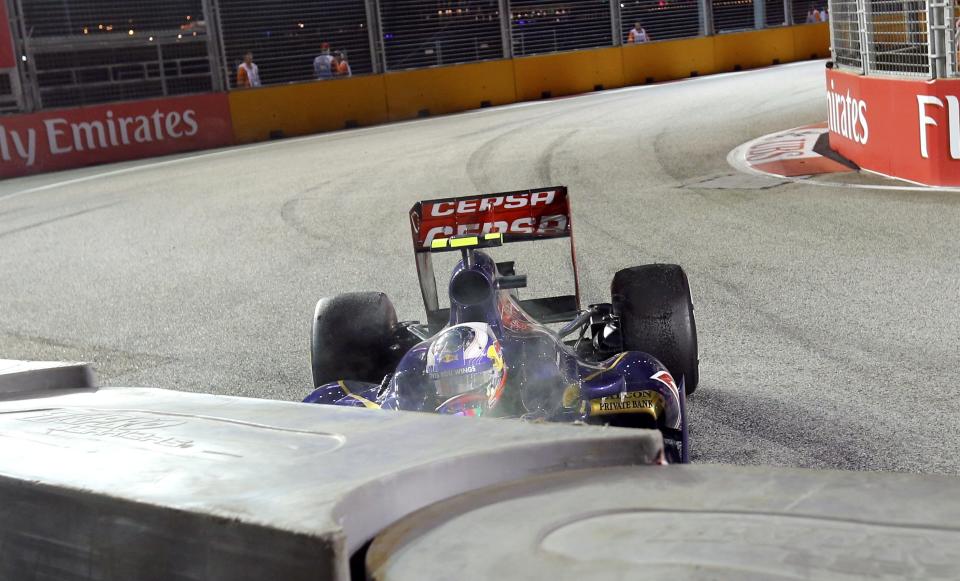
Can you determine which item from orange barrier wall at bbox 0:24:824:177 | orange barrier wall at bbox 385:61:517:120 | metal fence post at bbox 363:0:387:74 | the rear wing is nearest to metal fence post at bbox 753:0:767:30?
orange barrier wall at bbox 0:24:824:177

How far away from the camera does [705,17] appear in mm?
30578

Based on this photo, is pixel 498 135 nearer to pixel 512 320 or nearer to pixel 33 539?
pixel 512 320

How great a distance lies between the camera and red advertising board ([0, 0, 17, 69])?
21.4 meters

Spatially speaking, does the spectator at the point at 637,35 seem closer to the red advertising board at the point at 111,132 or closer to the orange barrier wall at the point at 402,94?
the orange barrier wall at the point at 402,94

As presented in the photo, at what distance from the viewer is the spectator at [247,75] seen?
23891 mm

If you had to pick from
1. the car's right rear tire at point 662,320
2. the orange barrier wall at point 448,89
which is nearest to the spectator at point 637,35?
the orange barrier wall at point 448,89

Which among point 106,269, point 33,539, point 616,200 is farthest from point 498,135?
point 33,539

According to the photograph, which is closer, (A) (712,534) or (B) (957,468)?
(A) (712,534)

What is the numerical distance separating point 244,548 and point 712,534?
2.45ft

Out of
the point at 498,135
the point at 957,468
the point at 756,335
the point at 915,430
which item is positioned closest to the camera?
the point at 957,468

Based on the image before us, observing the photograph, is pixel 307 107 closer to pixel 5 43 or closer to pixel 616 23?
pixel 5 43

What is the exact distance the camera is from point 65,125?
21.1m

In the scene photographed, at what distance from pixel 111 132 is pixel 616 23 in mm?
13828

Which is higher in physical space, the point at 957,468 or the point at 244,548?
the point at 244,548
